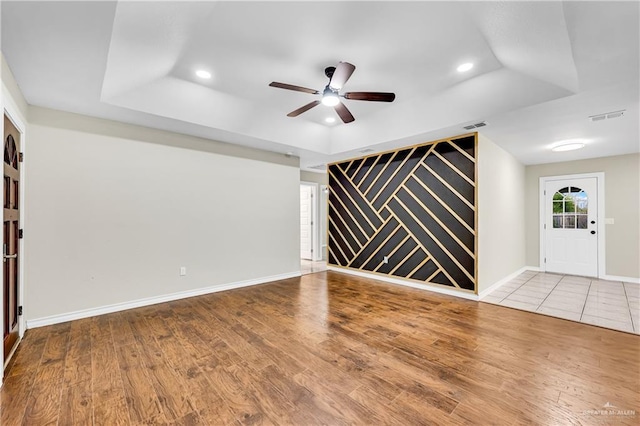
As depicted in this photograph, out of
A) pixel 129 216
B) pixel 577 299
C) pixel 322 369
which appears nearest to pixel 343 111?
pixel 322 369

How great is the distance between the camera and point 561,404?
6.06 feet

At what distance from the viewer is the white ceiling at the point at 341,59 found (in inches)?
82.8

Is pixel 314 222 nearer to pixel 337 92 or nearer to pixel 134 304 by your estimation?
pixel 134 304

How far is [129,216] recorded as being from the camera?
373 centimetres

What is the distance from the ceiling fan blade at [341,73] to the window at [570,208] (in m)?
6.04

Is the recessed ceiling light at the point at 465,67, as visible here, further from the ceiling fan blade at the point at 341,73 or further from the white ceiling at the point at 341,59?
the ceiling fan blade at the point at 341,73

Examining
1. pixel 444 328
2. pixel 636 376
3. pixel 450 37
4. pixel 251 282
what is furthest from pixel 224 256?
pixel 636 376

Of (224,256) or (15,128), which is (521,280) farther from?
(15,128)

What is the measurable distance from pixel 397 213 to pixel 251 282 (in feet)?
9.60

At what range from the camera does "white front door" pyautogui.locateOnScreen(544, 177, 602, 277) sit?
5629 millimetres

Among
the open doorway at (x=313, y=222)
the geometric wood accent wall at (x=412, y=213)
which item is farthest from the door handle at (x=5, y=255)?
the open doorway at (x=313, y=222)

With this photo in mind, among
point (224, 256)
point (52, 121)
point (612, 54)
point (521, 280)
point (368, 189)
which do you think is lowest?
point (521, 280)

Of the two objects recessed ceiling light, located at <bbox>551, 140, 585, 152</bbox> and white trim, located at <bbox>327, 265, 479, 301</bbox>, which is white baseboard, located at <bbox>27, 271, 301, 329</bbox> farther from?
recessed ceiling light, located at <bbox>551, 140, 585, 152</bbox>

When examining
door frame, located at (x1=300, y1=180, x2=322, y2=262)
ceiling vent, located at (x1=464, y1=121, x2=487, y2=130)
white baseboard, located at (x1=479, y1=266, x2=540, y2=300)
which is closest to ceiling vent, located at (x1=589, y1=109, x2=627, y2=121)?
ceiling vent, located at (x1=464, y1=121, x2=487, y2=130)
